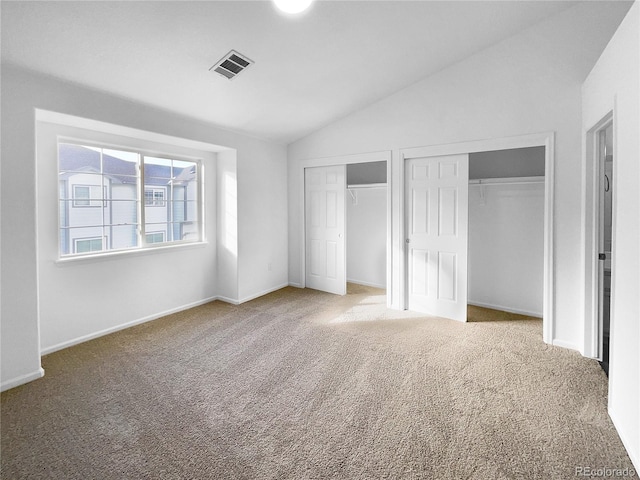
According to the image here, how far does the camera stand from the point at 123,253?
349 centimetres

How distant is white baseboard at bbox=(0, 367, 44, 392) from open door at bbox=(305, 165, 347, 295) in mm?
3376

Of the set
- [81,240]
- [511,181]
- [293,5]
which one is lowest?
[81,240]

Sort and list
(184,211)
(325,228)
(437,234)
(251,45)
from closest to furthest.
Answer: (251,45) → (437,234) → (184,211) → (325,228)

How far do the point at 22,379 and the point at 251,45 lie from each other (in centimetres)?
319

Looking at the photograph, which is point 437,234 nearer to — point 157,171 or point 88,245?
point 157,171

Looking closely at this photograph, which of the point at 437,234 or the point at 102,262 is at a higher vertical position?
the point at 437,234

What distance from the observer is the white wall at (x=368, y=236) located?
514 cm

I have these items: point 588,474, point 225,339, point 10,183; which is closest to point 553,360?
point 588,474

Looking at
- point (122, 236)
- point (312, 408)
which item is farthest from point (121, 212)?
point (312, 408)

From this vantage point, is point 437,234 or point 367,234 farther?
point 367,234

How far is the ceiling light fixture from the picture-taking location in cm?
229

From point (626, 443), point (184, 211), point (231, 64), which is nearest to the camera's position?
point (626, 443)

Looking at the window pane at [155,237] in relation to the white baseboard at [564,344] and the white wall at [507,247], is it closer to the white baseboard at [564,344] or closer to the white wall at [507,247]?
the white wall at [507,247]

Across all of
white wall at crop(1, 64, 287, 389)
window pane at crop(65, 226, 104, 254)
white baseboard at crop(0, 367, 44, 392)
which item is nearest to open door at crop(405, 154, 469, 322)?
white wall at crop(1, 64, 287, 389)
